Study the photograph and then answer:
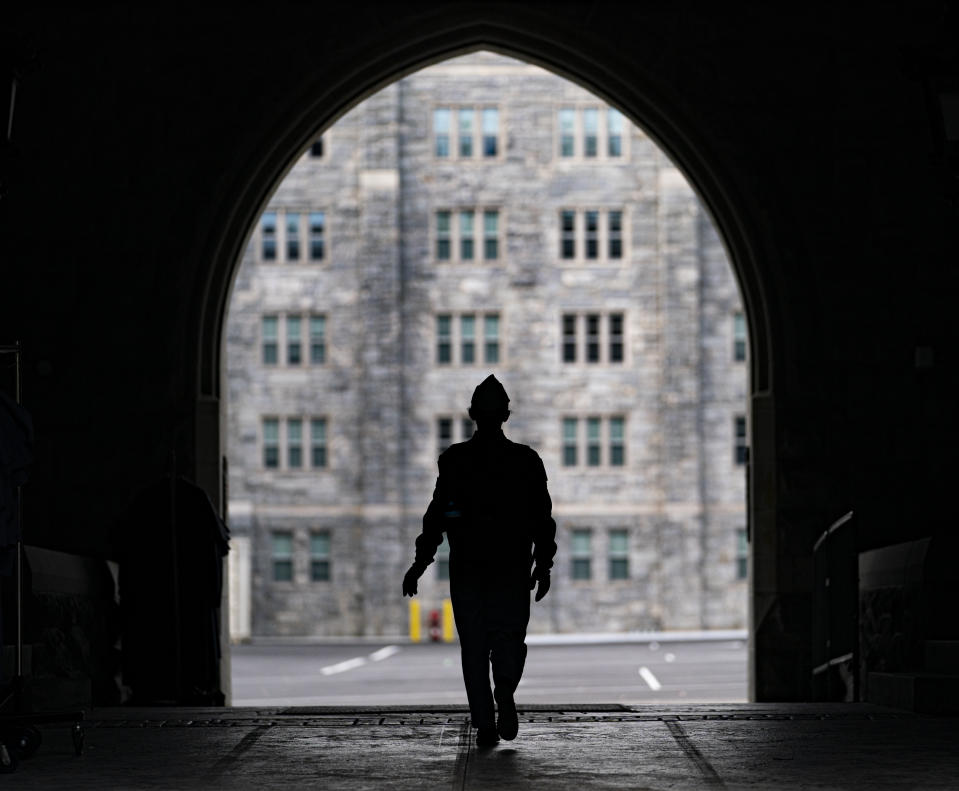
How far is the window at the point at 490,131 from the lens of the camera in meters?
40.2

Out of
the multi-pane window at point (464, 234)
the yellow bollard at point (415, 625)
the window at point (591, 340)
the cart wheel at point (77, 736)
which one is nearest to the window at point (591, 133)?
the multi-pane window at point (464, 234)

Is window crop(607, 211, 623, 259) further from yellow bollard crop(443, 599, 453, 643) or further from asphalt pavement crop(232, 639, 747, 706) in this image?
asphalt pavement crop(232, 639, 747, 706)

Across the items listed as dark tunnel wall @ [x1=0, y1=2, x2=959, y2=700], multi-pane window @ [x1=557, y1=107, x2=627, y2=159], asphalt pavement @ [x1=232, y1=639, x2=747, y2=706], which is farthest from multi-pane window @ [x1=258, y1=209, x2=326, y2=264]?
dark tunnel wall @ [x1=0, y1=2, x2=959, y2=700]

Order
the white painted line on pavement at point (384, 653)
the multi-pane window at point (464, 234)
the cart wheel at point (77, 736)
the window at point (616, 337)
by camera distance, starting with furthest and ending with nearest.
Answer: the window at point (616, 337), the multi-pane window at point (464, 234), the white painted line on pavement at point (384, 653), the cart wheel at point (77, 736)

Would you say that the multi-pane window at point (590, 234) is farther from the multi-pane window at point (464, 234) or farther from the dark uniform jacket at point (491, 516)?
the dark uniform jacket at point (491, 516)

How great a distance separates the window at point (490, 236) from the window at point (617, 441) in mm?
4728

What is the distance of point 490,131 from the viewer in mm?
40281

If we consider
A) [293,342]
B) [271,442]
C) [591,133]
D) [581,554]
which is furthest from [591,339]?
A: [271,442]

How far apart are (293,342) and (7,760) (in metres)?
34.5

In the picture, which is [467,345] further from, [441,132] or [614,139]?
[614,139]

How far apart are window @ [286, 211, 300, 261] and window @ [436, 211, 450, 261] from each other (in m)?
3.26

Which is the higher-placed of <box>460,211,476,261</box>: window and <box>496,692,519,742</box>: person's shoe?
<box>460,211,476,261</box>: window

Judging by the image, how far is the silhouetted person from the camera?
6836 mm

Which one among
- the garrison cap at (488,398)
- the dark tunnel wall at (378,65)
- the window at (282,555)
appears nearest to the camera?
the garrison cap at (488,398)
